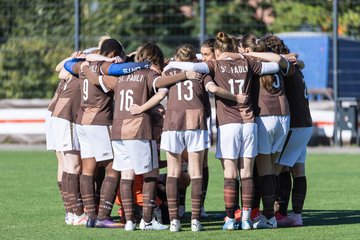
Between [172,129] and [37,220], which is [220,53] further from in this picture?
[37,220]

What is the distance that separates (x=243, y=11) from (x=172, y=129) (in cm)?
1666

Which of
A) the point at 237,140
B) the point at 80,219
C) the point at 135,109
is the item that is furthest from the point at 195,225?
the point at 80,219

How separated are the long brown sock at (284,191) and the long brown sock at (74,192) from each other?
2.24m

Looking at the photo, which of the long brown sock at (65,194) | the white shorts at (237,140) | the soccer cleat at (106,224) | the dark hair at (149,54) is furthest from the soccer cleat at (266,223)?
the long brown sock at (65,194)

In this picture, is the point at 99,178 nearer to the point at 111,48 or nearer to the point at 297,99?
the point at 111,48

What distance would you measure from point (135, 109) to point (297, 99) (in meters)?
1.90

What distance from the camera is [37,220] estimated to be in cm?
1227

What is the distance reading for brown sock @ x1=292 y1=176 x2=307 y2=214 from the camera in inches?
472

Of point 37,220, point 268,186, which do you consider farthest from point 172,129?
point 37,220

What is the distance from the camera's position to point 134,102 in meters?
11.3

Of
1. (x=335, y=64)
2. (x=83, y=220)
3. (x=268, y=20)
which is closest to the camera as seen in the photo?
(x=83, y=220)

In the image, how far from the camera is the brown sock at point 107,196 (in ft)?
37.9

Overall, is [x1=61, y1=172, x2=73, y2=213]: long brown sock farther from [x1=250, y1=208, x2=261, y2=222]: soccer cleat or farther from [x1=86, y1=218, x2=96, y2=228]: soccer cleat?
[x1=250, y1=208, x2=261, y2=222]: soccer cleat

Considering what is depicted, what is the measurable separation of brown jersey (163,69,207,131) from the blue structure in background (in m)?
13.2
